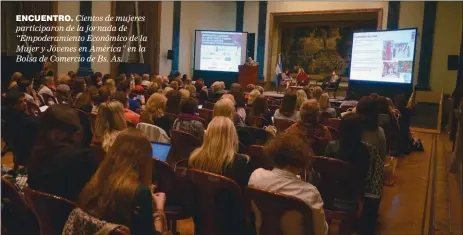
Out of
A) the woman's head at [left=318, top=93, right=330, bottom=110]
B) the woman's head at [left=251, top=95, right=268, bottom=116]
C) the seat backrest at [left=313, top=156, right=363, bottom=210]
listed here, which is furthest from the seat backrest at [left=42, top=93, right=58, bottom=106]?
the seat backrest at [left=313, top=156, right=363, bottom=210]

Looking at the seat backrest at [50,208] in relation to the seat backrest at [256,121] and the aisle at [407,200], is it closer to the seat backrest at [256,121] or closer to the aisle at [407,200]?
the aisle at [407,200]

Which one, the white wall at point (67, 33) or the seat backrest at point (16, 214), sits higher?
the white wall at point (67, 33)

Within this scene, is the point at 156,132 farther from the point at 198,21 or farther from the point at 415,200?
the point at 198,21

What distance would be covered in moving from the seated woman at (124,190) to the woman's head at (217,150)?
30.6 inches

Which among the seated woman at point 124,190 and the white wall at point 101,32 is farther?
the white wall at point 101,32

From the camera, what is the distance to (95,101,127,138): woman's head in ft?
9.94

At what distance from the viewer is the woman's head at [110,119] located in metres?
3.03

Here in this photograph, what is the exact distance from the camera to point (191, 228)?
342cm

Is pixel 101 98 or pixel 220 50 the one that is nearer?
pixel 101 98

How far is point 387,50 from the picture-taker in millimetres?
9477

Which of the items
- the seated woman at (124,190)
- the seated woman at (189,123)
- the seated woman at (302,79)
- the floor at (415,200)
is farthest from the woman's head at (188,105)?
the seated woman at (302,79)

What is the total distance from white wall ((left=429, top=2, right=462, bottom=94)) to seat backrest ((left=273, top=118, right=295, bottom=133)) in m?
8.88

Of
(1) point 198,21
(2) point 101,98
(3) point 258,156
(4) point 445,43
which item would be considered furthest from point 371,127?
(1) point 198,21

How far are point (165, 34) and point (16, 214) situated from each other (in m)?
11.8
